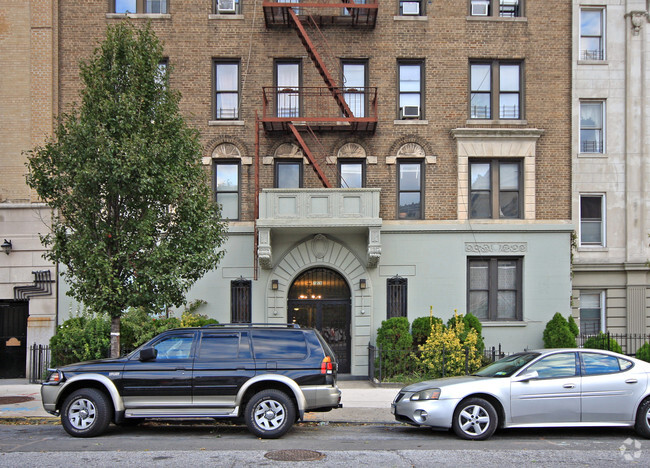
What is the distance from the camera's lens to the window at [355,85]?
1941 cm

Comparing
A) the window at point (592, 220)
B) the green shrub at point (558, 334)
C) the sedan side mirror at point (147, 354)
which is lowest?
the green shrub at point (558, 334)

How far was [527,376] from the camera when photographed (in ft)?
34.8

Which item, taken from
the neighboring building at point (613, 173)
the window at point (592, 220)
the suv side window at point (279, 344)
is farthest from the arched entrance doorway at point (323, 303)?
the suv side window at point (279, 344)

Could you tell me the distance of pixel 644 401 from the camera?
418 inches

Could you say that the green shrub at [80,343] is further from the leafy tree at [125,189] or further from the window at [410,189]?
the window at [410,189]

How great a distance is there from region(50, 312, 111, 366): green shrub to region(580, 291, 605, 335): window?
45.6 feet

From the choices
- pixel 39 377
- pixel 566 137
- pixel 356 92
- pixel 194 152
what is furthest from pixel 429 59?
pixel 39 377

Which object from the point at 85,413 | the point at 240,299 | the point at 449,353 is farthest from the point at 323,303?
the point at 85,413

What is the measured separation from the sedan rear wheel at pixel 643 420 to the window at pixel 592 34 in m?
12.9

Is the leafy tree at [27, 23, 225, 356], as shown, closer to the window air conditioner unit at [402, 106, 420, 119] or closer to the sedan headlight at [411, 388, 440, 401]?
the sedan headlight at [411, 388, 440, 401]

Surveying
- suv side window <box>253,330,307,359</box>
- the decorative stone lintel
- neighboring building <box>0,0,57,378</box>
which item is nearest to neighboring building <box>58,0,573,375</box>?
neighboring building <box>0,0,57,378</box>

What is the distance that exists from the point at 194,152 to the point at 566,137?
11.5 meters

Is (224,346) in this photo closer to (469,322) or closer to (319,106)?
(469,322)

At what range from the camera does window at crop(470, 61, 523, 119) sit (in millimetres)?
19641
